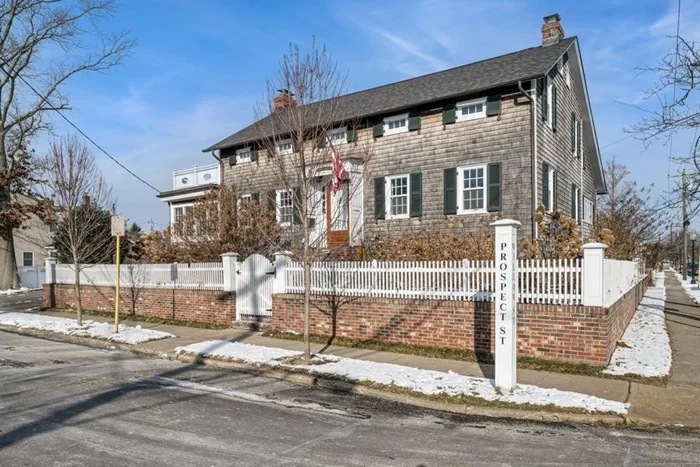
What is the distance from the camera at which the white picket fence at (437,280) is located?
29.9 feet

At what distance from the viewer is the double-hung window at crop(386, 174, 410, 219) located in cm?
1862

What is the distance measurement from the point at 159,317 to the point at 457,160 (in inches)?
406

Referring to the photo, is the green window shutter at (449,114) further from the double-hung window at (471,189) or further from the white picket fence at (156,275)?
the white picket fence at (156,275)

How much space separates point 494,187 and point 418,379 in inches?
382

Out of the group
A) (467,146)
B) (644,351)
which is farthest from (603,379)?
(467,146)

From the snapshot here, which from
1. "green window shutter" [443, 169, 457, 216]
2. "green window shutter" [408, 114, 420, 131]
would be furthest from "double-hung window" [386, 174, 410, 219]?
"green window shutter" [408, 114, 420, 131]

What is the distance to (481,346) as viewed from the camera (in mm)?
9758

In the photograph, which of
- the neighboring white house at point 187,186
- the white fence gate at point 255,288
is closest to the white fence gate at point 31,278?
the neighboring white house at point 187,186

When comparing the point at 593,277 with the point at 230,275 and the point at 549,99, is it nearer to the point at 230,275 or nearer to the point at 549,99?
the point at 230,275

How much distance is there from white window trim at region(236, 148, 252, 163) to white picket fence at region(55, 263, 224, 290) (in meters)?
7.70

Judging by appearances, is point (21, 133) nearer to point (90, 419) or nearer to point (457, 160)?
point (457, 160)

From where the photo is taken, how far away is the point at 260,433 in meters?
5.74

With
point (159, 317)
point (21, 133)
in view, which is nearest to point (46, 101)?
point (21, 133)

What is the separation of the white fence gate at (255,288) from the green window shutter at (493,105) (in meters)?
8.33
